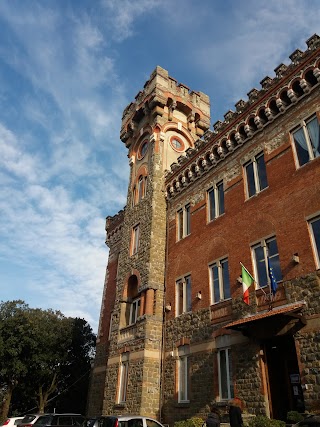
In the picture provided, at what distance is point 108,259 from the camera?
28625 mm

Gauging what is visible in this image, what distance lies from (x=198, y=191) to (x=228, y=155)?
2779 mm

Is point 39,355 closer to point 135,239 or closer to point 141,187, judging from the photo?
point 135,239

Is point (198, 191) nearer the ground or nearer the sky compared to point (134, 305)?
nearer the sky

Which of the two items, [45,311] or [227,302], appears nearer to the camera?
[227,302]

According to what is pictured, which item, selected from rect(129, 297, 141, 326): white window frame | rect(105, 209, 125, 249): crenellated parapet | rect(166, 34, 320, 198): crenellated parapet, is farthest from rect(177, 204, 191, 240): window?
rect(105, 209, 125, 249): crenellated parapet

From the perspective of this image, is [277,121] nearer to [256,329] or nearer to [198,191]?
[198,191]

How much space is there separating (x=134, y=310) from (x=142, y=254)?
327 cm

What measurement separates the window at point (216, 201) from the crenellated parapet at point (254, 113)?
134 centimetres

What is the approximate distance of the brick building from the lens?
12.6m

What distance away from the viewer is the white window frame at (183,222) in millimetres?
20183

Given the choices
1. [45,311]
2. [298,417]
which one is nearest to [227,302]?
[298,417]

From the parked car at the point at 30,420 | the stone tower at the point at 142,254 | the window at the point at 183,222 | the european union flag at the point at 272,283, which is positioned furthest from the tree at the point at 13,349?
the european union flag at the point at 272,283

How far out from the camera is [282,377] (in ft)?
42.5

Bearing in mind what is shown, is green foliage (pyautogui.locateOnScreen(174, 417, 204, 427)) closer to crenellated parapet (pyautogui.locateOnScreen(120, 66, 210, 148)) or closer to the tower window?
the tower window
